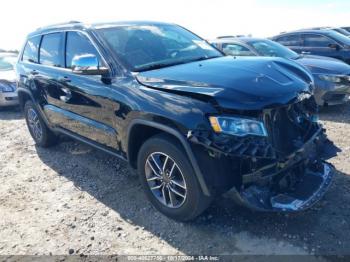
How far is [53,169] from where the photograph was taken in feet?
17.0

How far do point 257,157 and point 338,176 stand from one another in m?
1.88

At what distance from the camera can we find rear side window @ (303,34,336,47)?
9336 mm

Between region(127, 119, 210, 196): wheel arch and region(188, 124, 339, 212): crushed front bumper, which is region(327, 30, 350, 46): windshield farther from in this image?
region(127, 119, 210, 196): wheel arch

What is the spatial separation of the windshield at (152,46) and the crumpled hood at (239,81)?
27 cm

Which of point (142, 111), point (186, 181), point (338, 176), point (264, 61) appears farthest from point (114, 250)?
point (338, 176)

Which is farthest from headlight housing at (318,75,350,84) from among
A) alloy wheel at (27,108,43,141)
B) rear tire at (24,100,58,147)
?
alloy wheel at (27,108,43,141)

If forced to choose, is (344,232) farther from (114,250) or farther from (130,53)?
(130,53)

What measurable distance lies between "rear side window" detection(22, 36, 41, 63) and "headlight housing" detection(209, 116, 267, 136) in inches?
148

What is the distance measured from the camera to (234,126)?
9.27 feet

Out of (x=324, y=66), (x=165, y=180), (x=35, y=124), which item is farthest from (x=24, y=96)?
(x=324, y=66)

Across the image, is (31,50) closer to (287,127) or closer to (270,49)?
(287,127)

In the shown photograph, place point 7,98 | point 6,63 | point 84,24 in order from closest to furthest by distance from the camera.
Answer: point 84,24 < point 7,98 < point 6,63

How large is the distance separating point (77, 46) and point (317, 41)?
728 cm

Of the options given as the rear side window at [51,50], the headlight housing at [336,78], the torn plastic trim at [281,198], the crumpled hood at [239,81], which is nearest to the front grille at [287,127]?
the crumpled hood at [239,81]
